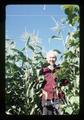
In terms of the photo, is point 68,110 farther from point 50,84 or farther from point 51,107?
point 50,84

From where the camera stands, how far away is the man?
3289 millimetres

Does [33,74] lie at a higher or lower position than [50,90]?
higher

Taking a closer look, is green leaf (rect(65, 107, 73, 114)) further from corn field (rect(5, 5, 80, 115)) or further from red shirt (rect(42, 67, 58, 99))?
red shirt (rect(42, 67, 58, 99))

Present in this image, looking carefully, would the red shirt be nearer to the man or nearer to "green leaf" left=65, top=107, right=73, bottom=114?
the man

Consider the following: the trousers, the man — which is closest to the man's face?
the man

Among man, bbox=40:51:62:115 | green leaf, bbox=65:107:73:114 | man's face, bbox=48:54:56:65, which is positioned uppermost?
man's face, bbox=48:54:56:65

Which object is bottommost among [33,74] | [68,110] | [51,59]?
[68,110]

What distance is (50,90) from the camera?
329 centimetres

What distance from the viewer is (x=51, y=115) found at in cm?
329

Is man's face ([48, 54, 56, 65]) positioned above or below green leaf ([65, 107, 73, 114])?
above

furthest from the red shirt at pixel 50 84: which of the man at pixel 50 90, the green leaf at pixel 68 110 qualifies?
the green leaf at pixel 68 110

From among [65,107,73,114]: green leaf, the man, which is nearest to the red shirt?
the man

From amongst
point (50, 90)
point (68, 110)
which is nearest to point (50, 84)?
point (50, 90)

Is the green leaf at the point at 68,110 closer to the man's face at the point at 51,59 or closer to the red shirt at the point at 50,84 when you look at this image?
the red shirt at the point at 50,84
